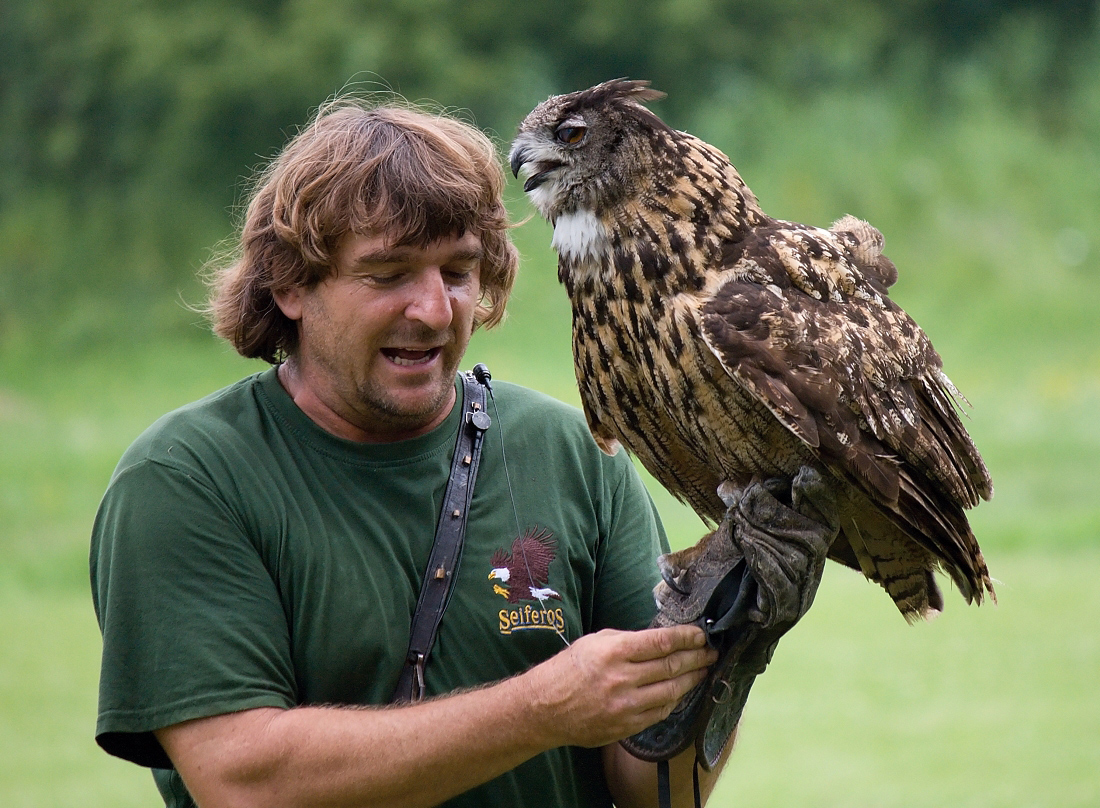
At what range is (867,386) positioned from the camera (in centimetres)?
190

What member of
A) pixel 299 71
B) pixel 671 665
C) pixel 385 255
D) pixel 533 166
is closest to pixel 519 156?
pixel 533 166

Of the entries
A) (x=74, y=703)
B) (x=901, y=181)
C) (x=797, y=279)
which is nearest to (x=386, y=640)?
(x=797, y=279)

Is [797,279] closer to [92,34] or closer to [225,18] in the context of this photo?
[225,18]

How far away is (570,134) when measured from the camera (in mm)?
1954

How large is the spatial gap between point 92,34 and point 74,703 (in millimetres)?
6568

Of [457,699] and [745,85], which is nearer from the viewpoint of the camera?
[457,699]

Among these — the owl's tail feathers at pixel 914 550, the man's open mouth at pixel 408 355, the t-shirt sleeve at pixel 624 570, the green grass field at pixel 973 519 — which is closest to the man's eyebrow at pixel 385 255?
the man's open mouth at pixel 408 355

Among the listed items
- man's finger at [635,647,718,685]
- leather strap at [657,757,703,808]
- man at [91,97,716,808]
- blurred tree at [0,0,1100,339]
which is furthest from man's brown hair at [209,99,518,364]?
blurred tree at [0,0,1100,339]

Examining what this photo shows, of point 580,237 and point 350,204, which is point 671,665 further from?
point 350,204

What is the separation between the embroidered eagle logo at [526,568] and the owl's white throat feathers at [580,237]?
0.46 m

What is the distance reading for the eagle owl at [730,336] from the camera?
185 cm

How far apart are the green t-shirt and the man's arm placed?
38 mm

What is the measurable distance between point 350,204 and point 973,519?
5081mm

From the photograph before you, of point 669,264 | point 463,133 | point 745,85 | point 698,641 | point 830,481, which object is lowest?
point 698,641
